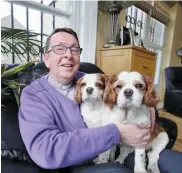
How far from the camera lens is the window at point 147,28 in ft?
12.1

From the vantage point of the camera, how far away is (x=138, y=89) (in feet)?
3.21

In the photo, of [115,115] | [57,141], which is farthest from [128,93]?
[57,141]

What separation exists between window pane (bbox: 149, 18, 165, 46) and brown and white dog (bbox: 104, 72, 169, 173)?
358cm

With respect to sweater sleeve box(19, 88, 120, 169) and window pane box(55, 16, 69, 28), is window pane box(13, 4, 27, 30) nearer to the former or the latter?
window pane box(55, 16, 69, 28)

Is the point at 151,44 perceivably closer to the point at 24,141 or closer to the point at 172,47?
the point at 172,47

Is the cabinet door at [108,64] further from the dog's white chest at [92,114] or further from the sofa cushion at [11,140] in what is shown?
the sofa cushion at [11,140]

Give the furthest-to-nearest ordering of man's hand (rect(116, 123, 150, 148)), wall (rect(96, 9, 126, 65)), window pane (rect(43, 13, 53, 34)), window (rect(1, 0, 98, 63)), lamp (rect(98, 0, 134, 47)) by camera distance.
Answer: wall (rect(96, 9, 126, 65))
lamp (rect(98, 0, 134, 47))
window pane (rect(43, 13, 53, 34))
window (rect(1, 0, 98, 63))
man's hand (rect(116, 123, 150, 148))

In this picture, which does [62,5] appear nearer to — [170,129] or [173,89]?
[170,129]

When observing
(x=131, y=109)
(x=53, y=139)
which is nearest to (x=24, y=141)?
(x=53, y=139)

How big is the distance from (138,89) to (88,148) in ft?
1.20

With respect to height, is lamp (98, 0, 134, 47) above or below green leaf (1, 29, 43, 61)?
above

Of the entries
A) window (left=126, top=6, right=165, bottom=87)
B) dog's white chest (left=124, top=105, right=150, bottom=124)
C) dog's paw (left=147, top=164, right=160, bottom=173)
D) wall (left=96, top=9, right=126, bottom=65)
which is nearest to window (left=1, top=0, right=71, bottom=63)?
wall (left=96, top=9, right=126, bottom=65)

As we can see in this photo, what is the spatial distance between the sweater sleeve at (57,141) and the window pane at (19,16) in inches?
60.0

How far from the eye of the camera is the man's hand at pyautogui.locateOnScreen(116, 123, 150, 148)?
0.95 metres
